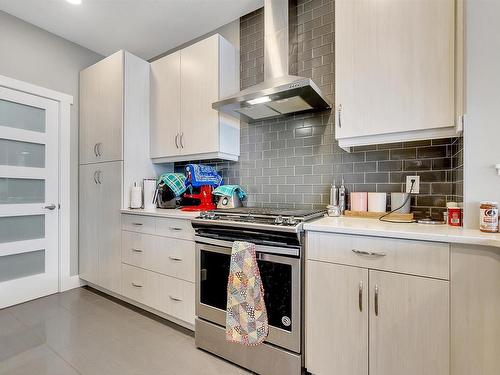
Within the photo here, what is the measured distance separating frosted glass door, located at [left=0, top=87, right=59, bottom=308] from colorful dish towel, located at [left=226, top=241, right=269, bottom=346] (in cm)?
227

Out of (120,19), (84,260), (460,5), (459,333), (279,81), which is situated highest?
(120,19)

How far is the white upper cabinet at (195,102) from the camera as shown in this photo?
7.55 ft

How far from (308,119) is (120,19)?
2055mm

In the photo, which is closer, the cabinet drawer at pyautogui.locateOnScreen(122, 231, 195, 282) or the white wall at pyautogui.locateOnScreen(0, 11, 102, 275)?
the cabinet drawer at pyautogui.locateOnScreen(122, 231, 195, 282)

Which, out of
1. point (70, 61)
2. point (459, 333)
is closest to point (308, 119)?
point (459, 333)

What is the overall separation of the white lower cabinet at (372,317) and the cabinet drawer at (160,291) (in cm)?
95

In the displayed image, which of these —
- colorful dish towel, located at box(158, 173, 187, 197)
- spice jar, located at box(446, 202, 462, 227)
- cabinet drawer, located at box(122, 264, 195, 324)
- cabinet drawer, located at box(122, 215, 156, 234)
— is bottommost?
cabinet drawer, located at box(122, 264, 195, 324)

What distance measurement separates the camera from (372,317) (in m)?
1.29

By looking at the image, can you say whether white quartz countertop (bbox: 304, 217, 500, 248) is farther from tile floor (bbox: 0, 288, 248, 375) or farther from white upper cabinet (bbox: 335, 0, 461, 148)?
tile floor (bbox: 0, 288, 248, 375)

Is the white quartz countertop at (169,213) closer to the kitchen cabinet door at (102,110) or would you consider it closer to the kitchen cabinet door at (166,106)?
the kitchen cabinet door at (102,110)

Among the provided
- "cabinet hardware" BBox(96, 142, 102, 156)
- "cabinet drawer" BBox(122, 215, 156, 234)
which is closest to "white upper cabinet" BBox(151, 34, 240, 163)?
"cabinet hardware" BBox(96, 142, 102, 156)

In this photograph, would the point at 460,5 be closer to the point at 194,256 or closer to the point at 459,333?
the point at 459,333

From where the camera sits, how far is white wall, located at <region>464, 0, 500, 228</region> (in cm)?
123

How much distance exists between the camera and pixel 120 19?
2479mm
